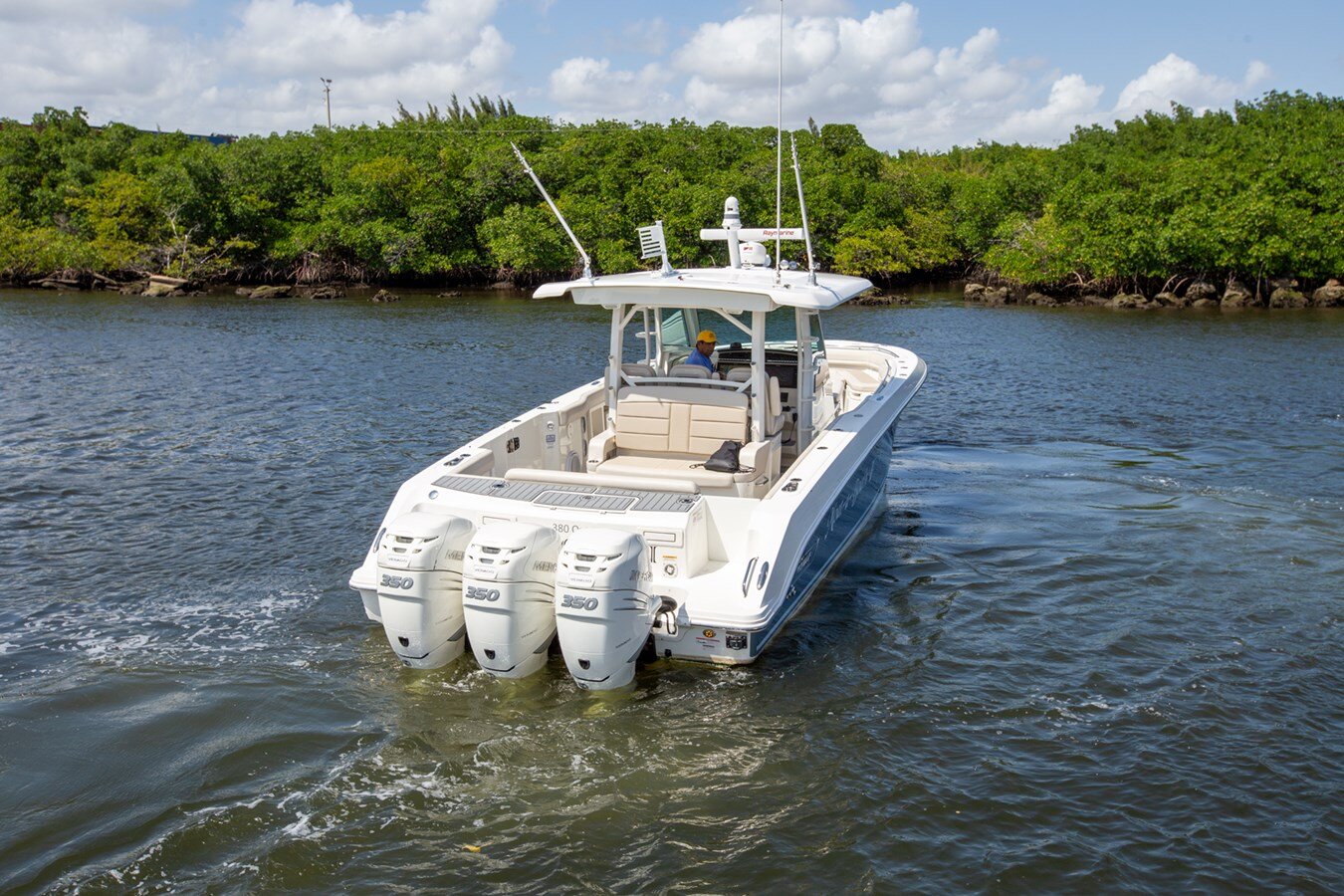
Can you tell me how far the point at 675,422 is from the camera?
31.6ft

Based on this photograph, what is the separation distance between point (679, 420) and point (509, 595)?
3306 mm

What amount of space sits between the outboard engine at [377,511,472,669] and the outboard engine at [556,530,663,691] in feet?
2.54

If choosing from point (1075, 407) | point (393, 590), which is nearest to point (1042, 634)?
point (393, 590)

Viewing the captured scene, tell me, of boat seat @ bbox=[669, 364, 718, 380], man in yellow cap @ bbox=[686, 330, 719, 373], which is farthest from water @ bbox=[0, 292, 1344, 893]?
man in yellow cap @ bbox=[686, 330, 719, 373]

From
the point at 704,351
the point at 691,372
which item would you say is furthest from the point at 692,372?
the point at 704,351

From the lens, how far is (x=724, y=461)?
30.0ft

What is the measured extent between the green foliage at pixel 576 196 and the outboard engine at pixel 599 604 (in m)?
36.2

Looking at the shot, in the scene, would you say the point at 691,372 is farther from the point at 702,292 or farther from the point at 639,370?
the point at 702,292

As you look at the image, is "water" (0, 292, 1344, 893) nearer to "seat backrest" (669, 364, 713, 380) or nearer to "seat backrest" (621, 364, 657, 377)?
"seat backrest" (669, 364, 713, 380)

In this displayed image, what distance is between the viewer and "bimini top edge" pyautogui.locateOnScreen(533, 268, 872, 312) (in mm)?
9336

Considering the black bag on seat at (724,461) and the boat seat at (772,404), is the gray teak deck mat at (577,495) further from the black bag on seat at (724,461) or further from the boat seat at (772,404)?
the boat seat at (772,404)

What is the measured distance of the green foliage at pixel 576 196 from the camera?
41812 mm

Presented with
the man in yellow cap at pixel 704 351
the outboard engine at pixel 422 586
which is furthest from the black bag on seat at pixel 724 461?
the outboard engine at pixel 422 586

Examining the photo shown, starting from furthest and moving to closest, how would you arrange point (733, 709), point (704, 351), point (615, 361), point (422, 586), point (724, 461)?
point (704, 351)
point (615, 361)
point (724, 461)
point (733, 709)
point (422, 586)
